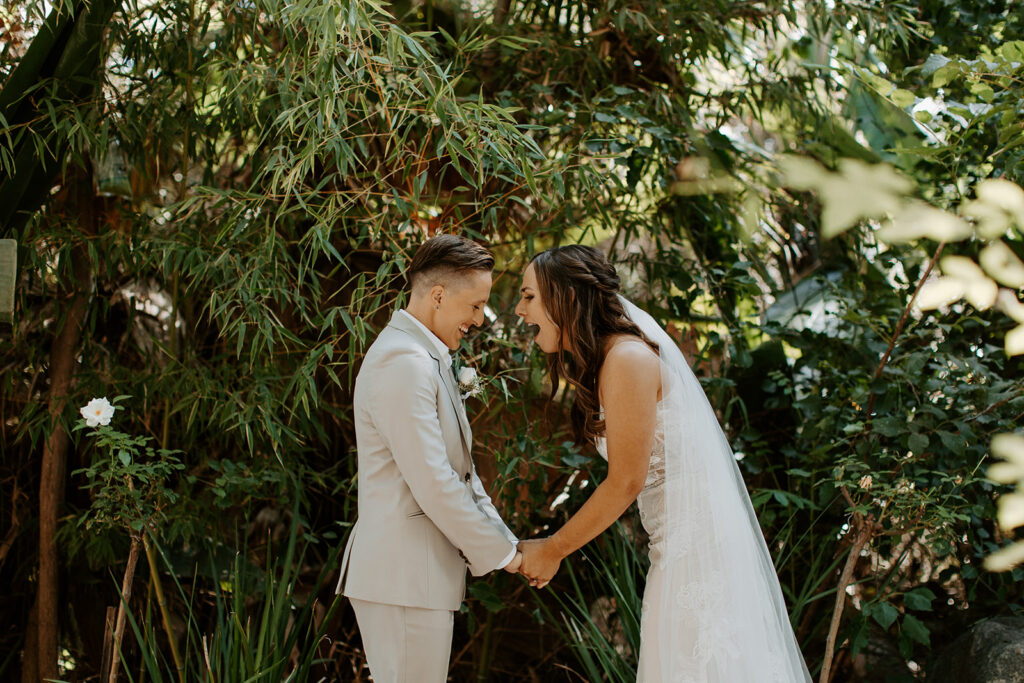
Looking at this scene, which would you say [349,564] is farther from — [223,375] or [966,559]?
[966,559]

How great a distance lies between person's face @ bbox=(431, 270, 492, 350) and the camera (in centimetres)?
217

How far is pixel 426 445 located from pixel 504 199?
3.55 ft

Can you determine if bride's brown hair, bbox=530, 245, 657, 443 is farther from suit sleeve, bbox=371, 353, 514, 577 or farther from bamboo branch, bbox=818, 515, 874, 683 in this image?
bamboo branch, bbox=818, 515, 874, 683

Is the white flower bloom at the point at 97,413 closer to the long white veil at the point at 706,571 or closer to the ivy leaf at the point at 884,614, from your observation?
the long white veil at the point at 706,571

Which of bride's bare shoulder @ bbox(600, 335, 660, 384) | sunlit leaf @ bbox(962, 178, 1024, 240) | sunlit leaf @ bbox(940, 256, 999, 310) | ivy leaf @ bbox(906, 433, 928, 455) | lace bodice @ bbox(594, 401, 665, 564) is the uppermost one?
sunlit leaf @ bbox(962, 178, 1024, 240)

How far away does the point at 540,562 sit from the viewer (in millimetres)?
2268

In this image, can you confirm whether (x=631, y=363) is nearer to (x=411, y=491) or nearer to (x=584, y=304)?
(x=584, y=304)

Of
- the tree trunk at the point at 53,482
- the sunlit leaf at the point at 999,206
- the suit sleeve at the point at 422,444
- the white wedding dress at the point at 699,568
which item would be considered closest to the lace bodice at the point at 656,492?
the white wedding dress at the point at 699,568

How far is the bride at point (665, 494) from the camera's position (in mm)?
2035

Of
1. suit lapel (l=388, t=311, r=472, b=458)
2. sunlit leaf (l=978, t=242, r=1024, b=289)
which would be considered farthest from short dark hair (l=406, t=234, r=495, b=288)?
sunlit leaf (l=978, t=242, r=1024, b=289)

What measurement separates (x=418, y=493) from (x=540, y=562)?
44 cm

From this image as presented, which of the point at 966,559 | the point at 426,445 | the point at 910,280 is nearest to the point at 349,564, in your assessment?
the point at 426,445

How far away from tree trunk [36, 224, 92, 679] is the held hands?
71.1 inches

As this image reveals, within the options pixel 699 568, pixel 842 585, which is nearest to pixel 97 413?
pixel 699 568
